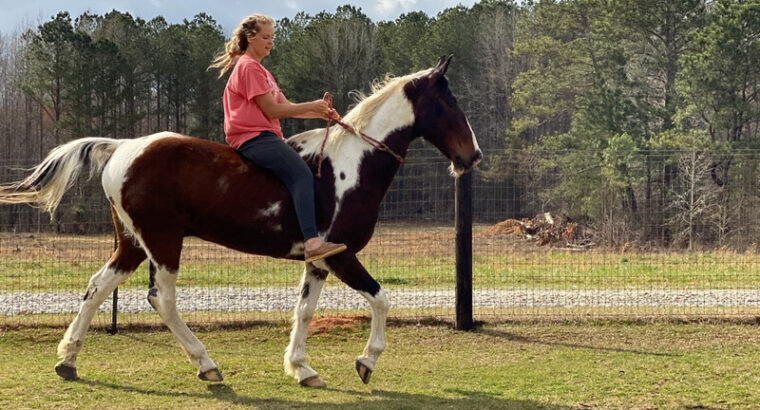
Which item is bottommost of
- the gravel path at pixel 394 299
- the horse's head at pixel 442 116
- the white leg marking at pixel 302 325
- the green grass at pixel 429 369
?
the gravel path at pixel 394 299

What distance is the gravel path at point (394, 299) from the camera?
1067 centimetres

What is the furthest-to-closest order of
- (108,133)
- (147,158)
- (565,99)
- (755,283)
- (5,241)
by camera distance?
(565,99)
(108,133)
(5,241)
(755,283)
(147,158)

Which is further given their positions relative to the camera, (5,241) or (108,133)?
(108,133)

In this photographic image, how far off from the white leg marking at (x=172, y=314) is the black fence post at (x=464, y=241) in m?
3.50

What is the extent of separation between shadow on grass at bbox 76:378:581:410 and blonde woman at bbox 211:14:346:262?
3.47 ft

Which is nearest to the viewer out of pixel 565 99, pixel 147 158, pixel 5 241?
pixel 147 158

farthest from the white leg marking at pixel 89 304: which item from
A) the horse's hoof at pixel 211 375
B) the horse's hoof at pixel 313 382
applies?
the horse's hoof at pixel 313 382

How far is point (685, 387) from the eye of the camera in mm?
5703

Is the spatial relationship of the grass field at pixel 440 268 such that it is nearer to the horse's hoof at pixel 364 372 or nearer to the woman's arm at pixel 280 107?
the horse's hoof at pixel 364 372

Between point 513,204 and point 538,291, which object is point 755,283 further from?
point 513,204

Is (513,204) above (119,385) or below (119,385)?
above

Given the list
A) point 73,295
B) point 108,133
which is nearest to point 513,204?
point 73,295

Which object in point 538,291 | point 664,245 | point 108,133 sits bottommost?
point 538,291

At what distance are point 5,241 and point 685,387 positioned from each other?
531 inches
